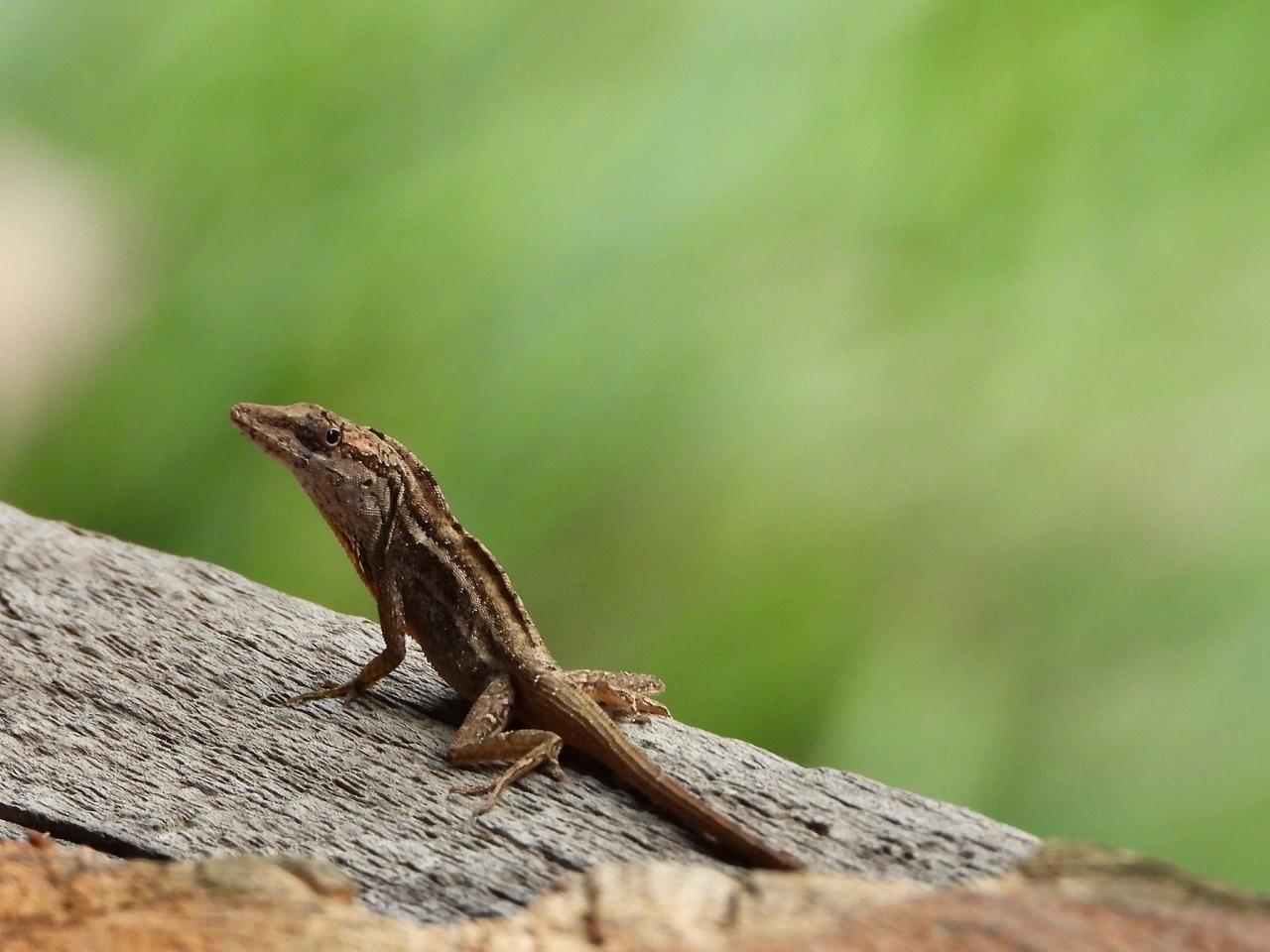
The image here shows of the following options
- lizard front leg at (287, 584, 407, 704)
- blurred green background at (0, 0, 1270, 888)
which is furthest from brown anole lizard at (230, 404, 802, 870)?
blurred green background at (0, 0, 1270, 888)

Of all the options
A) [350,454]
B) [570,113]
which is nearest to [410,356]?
[570,113]

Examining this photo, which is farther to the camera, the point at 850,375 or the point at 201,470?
the point at 201,470

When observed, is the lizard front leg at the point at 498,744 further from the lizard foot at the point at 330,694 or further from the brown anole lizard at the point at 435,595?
the lizard foot at the point at 330,694

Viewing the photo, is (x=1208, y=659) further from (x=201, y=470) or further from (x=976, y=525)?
(x=201, y=470)

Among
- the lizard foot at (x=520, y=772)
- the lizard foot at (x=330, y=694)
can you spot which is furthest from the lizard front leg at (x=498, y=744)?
the lizard foot at (x=330, y=694)

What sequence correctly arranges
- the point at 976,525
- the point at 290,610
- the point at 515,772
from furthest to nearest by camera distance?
the point at 976,525, the point at 290,610, the point at 515,772

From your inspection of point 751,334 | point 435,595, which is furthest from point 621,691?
point 751,334

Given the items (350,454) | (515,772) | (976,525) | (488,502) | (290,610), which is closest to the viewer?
(515,772)
